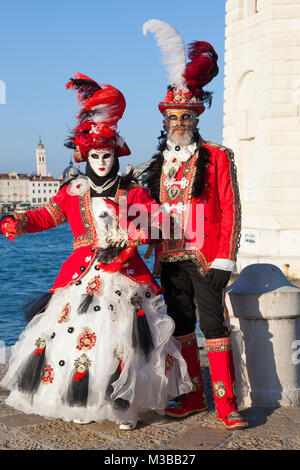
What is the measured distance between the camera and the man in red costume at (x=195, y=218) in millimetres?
4035

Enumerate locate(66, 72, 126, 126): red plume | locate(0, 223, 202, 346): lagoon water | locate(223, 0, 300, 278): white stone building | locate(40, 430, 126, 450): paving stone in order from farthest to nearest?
locate(223, 0, 300, 278): white stone building, locate(0, 223, 202, 346): lagoon water, locate(66, 72, 126, 126): red plume, locate(40, 430, 126, 450): paving stone

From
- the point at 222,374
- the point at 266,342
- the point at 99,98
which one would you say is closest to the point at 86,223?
the point at 99,98

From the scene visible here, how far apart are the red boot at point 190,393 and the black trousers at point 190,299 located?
83 mm

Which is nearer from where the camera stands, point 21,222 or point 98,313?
point 98,313

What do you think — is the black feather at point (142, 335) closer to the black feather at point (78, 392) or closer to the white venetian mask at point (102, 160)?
the black feather at point (78, 392)

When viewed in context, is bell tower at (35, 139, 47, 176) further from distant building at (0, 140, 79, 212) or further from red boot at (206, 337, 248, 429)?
red boot at (206, 337, 248, 429)

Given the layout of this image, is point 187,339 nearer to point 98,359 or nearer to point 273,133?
point 98,359

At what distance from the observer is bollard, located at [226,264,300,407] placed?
14.2 feet

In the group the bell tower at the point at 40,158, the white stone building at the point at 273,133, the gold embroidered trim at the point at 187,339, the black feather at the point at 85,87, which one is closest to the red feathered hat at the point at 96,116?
the black feather at the point at 85,87

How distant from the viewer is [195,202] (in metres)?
4.12

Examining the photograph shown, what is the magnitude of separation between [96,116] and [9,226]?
0.90 meters

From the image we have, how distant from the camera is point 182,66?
409 centimetres

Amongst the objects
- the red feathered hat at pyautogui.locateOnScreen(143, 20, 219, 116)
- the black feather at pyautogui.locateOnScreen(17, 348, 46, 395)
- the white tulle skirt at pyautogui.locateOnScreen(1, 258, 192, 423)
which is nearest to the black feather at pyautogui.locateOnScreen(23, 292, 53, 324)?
the white tulle skirt at pyautogui.locateOnScreen(1, 258, 192, 423)

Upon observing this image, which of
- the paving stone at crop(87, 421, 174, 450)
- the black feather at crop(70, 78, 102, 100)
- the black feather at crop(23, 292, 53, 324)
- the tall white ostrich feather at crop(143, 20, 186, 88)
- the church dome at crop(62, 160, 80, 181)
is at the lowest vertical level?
the paving stone at crop(87, 421, 174, 450)
